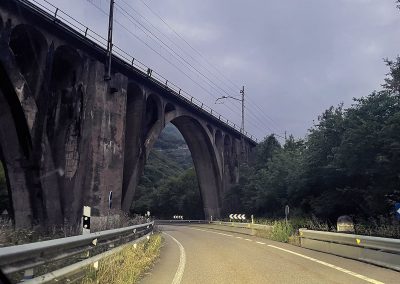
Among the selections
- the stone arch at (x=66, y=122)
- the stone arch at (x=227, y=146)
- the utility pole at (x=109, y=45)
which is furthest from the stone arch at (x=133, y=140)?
the stone arch at (x=227, y=146)

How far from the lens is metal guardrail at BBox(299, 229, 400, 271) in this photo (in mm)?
9836

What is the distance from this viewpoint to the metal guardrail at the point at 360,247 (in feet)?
32.3

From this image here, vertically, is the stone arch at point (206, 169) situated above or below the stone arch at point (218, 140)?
below

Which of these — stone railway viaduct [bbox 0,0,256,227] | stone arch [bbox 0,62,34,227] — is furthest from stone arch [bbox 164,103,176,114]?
stone arch [bbox 0,62,34,227]

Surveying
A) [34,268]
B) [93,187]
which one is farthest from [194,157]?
[34,268]

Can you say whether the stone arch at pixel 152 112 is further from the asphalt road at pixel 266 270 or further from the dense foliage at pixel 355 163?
the asphalt road at pixel 266 270

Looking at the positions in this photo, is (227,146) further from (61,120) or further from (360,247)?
(360,247)

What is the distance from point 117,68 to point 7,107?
1159 cm

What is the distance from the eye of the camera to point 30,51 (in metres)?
27.0

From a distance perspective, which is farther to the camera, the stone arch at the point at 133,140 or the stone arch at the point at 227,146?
the stone arch at the point at 227,146

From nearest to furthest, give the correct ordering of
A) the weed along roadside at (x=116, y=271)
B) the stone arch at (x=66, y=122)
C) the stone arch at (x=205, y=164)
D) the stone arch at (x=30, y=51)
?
the weed along roadside at (x=116, y=271)
the stone arch at (x=30, y=51)
the stone arch at (x=66, y=122)
the stone arch at (x=205, y=164)

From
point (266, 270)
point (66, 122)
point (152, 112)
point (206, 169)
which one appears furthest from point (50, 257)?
point (206, 169)

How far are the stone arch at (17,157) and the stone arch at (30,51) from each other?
186cm

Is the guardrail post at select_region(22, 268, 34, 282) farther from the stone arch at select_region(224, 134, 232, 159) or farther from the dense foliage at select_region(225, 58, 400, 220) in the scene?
the stone arch at select_region(224, 134, 232, 159)
